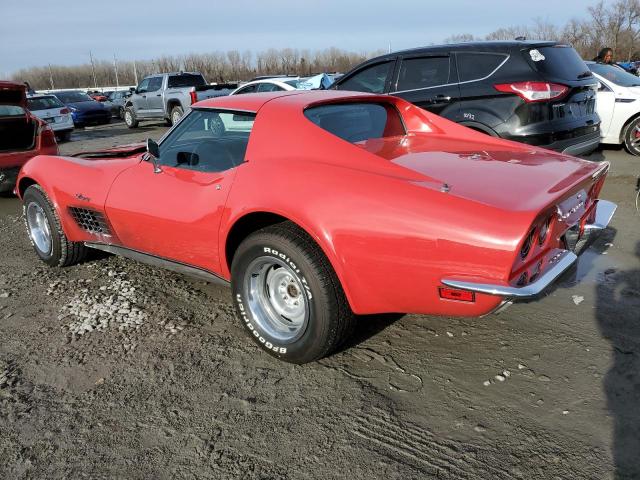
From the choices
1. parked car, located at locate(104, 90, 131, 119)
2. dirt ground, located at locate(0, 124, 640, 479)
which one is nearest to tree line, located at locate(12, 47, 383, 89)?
parked car, located at locate(104, 90, 131, 119)

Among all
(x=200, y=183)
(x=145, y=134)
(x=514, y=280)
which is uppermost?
(x=200, y=183)

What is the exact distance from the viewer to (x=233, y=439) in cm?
235

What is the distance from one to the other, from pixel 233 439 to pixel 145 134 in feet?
52.2

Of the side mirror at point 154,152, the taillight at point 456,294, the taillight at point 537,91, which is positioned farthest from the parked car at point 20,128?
the taillight at point 456,294

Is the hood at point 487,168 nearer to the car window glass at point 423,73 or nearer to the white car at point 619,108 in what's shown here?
the car window glass at point 423,73

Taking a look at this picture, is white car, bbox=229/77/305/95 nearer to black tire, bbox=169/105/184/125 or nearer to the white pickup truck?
the white pickup truck

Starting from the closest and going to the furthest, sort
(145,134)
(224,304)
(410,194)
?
(410,194)
(224,304)
(145,134)

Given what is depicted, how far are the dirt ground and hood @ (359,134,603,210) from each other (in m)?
0.59

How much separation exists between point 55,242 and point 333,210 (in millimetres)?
2851

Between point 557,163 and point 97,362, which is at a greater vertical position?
point 557,163

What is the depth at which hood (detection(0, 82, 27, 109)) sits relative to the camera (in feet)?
24.9

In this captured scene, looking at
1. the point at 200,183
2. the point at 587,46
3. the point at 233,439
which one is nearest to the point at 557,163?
the point at 200,183

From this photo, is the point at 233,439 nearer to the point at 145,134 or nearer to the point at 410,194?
the point at 410,194

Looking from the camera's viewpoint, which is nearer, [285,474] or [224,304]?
[285,474]
